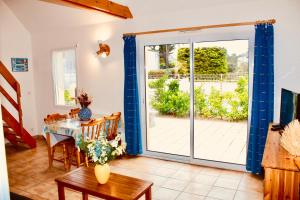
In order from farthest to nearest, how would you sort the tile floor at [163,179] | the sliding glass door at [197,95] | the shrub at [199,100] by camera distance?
the shrub at [199,100], the sliding glass door at [197,95], the tile floor at [163,179]

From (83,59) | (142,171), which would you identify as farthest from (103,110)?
(142,171)

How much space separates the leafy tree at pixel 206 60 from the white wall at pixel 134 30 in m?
0.50

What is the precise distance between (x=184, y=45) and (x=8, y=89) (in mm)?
4041

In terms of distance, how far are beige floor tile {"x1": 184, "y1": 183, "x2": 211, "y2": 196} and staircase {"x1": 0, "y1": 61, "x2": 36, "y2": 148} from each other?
3.60 meters

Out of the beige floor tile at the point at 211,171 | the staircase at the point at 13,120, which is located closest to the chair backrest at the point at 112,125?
the beige floor tile at the point at 211,171

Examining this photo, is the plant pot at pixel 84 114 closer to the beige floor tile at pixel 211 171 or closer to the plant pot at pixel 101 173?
the plant pot at pixel 101 173

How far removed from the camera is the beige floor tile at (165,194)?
330 centimetres

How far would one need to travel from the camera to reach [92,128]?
405 centimetres

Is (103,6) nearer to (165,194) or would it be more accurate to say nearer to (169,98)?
(169,98)

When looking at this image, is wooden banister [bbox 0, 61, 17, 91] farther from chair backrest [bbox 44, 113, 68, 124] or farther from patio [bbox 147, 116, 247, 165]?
patio [bbox 147, 116, 247, 165]

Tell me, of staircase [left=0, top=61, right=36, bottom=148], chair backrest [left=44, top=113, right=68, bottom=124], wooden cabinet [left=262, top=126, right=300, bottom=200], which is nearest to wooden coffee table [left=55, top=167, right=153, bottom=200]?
wooden cabinet [left=262, top=126, right=300, bottom=200]

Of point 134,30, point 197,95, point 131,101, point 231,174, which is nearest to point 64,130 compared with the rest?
point 131,101

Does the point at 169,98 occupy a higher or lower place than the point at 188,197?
higher

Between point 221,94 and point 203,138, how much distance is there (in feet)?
3.48
